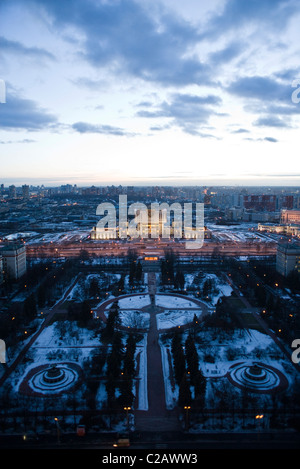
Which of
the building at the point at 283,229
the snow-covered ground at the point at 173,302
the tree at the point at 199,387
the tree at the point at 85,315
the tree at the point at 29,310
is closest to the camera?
the tree at the point at 199,387

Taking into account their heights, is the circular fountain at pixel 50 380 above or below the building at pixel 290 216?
below

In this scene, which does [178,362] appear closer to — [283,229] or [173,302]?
[173,302]

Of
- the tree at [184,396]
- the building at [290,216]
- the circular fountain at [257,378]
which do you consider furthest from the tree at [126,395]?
the building at [290,216]

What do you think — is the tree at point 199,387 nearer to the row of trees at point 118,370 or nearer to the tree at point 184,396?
the tree at point 184,396

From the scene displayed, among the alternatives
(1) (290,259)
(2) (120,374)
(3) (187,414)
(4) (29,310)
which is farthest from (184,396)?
(1) (290,259)

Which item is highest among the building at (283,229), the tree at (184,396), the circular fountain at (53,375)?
the building at (283,229)

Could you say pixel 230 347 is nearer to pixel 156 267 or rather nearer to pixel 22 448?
pixel 22 448

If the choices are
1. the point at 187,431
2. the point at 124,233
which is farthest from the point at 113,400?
the point at 124,233
